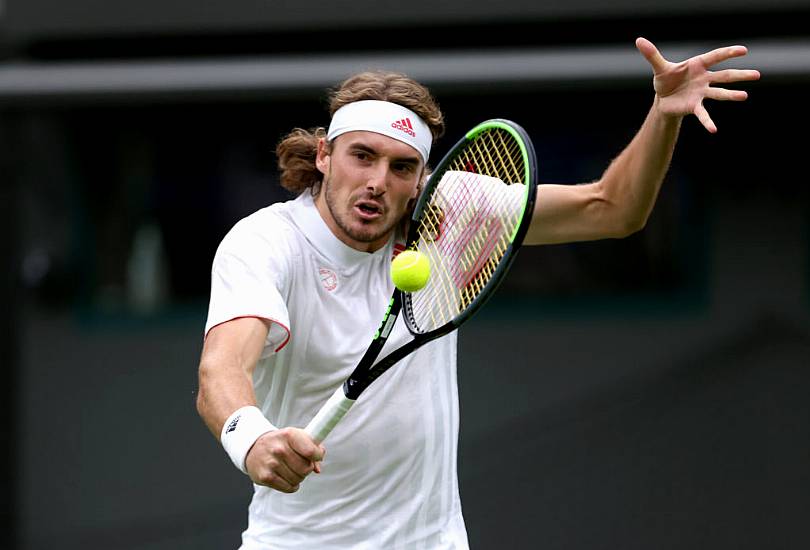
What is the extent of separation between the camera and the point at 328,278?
129 inches

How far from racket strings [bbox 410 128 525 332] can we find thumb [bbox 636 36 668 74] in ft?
1.23

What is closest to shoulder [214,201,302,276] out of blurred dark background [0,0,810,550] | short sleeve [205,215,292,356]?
short sleeve [205,215,292,356]

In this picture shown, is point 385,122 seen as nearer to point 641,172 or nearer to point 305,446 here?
point 641,172

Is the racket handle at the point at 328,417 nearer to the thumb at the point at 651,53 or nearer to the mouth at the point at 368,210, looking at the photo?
the mouth at the point at 368,210

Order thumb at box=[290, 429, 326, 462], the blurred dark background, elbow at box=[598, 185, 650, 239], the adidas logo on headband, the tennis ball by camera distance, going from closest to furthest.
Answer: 1. thumb at box=[290, 429, 326, 462]
2. the tennis ball
3. the adidas logo on headband
4. elbow at box=[598, 185, 650, 239]
5. the blurred dark background

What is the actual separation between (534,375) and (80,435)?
7.98 feet

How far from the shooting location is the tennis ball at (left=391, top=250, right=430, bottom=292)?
2.92 meters

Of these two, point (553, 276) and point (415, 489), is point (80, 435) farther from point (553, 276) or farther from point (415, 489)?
point (415, 489)

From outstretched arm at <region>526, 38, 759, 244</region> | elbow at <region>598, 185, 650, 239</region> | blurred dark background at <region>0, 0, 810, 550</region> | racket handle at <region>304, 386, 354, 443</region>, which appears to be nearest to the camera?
racket handle at <region>304, 386, 354, 443</region>

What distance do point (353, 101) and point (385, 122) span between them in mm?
135

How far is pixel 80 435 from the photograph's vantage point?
7.20 m

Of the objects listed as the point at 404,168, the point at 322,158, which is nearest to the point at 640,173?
the point at 404,168

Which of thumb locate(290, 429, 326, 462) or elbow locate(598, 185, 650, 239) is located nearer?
thumb locate(290, 429, 326, 462)

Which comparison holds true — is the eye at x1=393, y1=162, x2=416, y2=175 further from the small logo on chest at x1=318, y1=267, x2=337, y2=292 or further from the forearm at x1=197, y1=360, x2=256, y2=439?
the forearm at x1=197, y1=360, x2=256, y2=439
